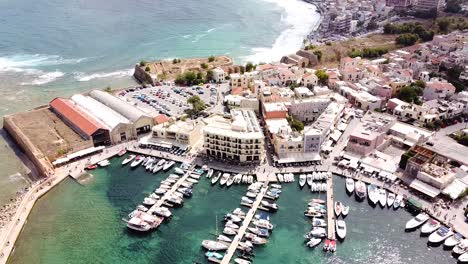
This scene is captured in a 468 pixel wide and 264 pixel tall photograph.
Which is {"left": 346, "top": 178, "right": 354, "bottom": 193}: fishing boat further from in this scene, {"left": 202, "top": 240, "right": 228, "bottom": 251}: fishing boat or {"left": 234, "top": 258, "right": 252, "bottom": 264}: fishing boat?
{"left": 202, "top": 240, "right": 228, "bottom": 251}: fishing boat

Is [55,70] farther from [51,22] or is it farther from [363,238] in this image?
[363,238]

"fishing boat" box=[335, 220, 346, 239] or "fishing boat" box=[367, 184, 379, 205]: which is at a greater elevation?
"fishing boat" box=[367, 184, 379, 205]

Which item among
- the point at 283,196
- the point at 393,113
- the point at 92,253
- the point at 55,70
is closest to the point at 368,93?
the point at 393,113

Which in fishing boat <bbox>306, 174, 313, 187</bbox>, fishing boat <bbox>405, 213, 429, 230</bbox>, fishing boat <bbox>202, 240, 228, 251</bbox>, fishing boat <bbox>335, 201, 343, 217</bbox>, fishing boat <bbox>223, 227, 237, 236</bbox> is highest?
fishing boat <bbox>306, 174, 313, 187</bbox>

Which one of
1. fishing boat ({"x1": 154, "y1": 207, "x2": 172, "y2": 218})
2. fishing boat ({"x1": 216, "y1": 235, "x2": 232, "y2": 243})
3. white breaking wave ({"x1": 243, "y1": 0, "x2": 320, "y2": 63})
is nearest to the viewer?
fishing boat ({"x1": 216, "y1": 235, "x2": 232, "y2": 243})

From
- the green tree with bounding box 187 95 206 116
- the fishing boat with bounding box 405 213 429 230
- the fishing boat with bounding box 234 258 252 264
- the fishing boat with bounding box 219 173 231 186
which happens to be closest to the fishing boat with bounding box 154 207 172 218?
the fishing boat with bounding box 219 173 231 186

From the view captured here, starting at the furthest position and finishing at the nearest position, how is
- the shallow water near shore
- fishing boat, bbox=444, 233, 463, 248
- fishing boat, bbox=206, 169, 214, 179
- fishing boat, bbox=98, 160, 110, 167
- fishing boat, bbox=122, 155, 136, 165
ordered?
fishing boat, bbox=122, 155, 136, 165, fishing boat, bbox=98, 160, 110, 167, fishing boat, bbox=206, 169, 214, 179, fishing boat, bbox=444, 233, 463, 248, the shallow water near shore

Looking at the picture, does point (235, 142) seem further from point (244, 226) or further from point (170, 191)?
point (244, 226)
